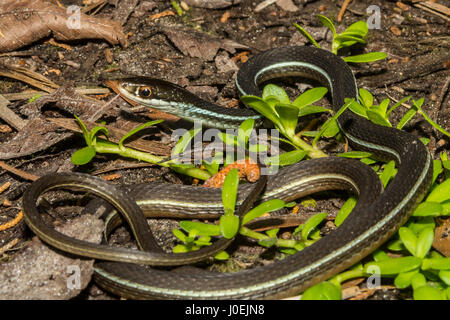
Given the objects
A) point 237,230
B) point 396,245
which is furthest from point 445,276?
point 237,230

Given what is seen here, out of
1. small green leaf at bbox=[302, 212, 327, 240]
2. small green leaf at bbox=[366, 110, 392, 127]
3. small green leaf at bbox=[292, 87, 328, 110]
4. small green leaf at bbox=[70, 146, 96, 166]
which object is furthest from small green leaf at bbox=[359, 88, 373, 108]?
small green leaf at bbox=[70, 146, 96, 166]

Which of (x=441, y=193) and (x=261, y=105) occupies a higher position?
(x=261, y=105)

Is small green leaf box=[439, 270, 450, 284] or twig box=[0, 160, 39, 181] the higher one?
twig box=[0, 160, 39, 181]

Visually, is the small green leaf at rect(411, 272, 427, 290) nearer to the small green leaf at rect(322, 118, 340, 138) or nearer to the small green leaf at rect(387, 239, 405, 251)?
the small green leaf at rect(387, 239, 405, 251)

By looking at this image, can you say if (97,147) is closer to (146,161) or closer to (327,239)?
(146,161)

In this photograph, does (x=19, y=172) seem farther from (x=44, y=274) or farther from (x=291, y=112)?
(x=291, y=112)
